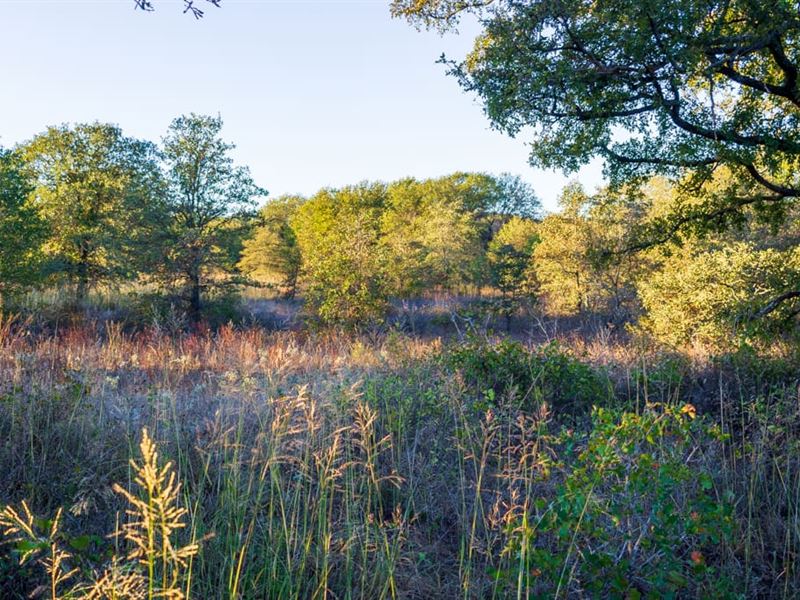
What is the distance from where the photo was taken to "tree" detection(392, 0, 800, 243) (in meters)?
6.83

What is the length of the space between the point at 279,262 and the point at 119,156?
10771 millimetres

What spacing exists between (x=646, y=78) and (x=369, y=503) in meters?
6.69

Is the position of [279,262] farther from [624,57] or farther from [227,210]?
[624,57]

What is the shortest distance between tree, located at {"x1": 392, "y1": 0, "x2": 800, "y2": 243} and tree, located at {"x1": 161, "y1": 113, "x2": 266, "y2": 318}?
1428 centimetres

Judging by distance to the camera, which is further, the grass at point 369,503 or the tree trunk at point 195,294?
the tree trunk at point 195,294

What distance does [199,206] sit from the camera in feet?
70.3

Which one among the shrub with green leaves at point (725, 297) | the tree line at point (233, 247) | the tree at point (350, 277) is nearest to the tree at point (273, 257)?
the tree line at point (233, 247)

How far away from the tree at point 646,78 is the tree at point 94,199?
49.1ft

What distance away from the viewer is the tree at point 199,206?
2075 centimetres

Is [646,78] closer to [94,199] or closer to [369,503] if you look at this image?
[369,503]

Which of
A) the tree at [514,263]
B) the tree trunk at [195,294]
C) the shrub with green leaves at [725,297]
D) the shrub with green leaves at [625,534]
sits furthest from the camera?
the tree at [514,263]

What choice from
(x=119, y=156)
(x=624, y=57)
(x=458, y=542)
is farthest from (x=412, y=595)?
(x=119, y=156)

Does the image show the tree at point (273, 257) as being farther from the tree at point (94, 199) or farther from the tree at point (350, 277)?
the tree at point (350, 277)

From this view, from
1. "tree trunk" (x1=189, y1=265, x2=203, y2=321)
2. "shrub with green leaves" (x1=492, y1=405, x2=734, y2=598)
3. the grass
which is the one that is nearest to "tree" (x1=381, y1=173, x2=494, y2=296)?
"tree trunk" (x1=189, y1=265, x2=203, y2=321)
